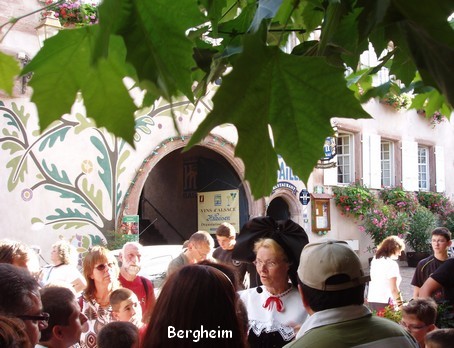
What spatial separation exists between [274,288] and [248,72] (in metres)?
2.17

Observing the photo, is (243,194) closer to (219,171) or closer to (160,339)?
(219,171)

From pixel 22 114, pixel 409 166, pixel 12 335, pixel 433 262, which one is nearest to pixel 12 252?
pixel 12 335

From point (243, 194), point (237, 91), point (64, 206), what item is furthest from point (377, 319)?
point (243, 194)

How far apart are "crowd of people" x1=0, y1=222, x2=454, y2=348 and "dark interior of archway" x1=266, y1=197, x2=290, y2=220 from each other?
7383 millimetres

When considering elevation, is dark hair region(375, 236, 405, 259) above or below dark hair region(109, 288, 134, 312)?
above

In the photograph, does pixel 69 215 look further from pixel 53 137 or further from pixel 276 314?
pixel 276 314

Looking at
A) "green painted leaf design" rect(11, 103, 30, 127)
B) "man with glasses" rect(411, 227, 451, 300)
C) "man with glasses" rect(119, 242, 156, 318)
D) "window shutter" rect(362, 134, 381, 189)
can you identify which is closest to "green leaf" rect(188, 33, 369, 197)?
"man with glasses" rect(119, 242, 156, 318)

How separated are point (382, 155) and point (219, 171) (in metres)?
4.65

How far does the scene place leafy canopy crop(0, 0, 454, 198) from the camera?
20.8 inches

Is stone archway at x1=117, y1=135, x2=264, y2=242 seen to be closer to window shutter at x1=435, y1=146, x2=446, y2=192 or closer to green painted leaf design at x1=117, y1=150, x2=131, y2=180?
green painted leaf design at x1=117, y1=150, x2=131, y2=180

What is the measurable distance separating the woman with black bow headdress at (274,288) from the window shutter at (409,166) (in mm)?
10627

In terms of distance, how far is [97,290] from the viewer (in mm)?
3223

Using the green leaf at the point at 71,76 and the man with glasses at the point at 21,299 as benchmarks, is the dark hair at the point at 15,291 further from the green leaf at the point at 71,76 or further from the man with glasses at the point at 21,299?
the green leaf at the point at 71,76

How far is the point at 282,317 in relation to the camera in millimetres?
2543
